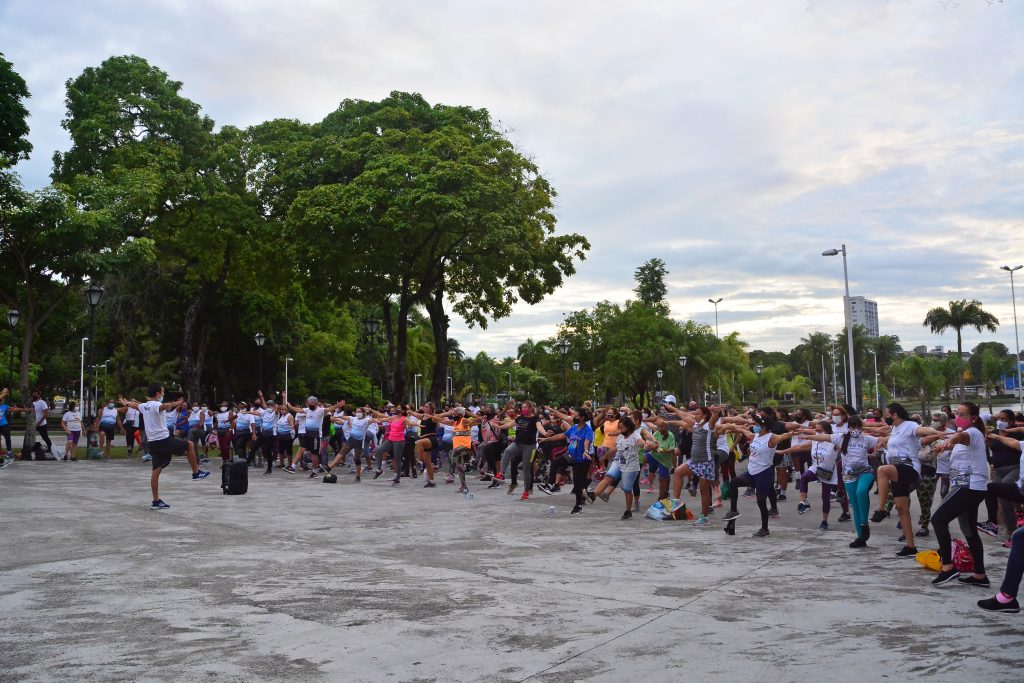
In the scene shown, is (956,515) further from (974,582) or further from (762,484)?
(762,484)

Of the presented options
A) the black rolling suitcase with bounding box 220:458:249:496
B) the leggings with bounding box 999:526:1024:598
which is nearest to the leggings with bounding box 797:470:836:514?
the leggings with bounding box 999:526:1024:598

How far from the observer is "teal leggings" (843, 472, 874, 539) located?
10727 mm

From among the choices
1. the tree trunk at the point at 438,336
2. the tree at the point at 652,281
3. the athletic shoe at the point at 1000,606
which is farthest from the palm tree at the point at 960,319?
the athletic shoe at the point at 1000,606

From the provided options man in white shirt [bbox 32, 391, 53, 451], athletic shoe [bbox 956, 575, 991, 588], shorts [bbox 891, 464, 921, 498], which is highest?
man in white shirt [bbox 32, 391, 53, 451]

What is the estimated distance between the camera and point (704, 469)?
13508 millimetres

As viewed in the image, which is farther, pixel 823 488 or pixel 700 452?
pixel 700 452

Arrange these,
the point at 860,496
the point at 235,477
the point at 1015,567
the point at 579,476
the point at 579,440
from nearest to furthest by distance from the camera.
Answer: the point at 1015,567 → the point at 860,496 → the point at 579,440 → the point at 579,476 → the point at 235,477

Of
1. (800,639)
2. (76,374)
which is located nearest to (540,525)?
(800,639)

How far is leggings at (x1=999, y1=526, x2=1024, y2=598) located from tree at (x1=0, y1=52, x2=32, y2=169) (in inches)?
1160

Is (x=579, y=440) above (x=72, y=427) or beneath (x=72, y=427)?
beneath

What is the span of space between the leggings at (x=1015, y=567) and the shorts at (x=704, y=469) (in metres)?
6.48

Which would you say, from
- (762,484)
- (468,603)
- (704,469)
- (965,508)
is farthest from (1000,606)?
(704,469)

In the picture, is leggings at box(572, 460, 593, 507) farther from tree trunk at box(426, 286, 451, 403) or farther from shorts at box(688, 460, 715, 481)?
tree trunk at box(426, 286, 451, 403)

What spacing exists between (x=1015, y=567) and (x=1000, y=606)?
367 millimetres
